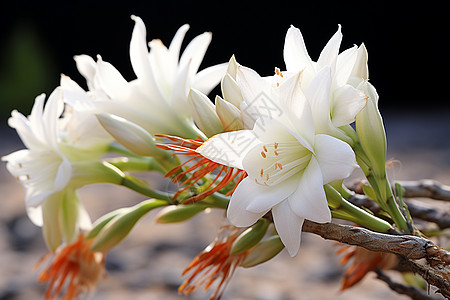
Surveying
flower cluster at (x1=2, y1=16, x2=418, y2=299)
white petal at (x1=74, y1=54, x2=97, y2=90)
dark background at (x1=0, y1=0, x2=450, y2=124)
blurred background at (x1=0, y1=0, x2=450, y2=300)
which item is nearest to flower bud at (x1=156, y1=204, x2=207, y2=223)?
flower cluster at (x1=2, y1=16, x2=418, y2=299)

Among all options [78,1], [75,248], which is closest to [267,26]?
[78,1]

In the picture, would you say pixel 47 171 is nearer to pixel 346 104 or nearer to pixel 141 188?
pixel 141 188

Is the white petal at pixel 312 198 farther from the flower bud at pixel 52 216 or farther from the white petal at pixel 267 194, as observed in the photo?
the flower bud at pixel 52 216

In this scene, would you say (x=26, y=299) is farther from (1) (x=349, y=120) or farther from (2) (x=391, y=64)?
(2) (x=391, y=64)

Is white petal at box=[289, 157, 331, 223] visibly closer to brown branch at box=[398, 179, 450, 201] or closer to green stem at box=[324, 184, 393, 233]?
green stem at box=[324, 184, 393, 233]

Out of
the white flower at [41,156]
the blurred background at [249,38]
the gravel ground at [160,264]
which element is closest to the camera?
the white flower at [41,156]

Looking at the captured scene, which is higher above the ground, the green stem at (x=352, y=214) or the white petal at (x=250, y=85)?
the white petal at (x=250, y=85)

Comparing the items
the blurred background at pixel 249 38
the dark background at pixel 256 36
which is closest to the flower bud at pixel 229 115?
the blurred background at pixel 249 38
